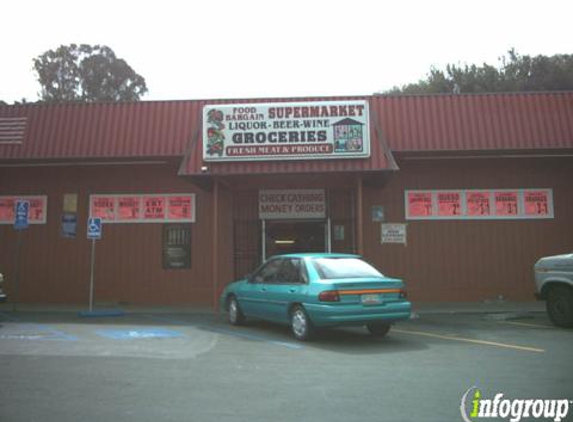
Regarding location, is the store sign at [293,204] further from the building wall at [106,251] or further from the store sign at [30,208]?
the store sign at [30,208]

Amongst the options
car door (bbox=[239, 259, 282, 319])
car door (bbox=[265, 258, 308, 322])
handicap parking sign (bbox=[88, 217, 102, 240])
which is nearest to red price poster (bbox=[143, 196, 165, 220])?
handicap parking sign (bbox=[88, 217, 102, 240])

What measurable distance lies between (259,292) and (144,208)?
734 cm

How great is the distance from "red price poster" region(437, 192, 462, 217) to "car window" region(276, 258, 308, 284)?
7.47 metres

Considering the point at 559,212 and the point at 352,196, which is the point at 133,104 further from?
the point at 559,212

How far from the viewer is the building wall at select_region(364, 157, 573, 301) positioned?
52.7ft

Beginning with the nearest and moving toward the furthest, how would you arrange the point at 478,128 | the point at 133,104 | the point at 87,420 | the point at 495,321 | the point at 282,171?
the point at 87,420
the point at 495,321
the point at 282,171
the point at 478,128
the point at 133,104

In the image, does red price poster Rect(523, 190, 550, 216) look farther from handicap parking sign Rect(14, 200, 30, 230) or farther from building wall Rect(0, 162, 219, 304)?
handicap parking sign Rect(14, 200, 30, 230)

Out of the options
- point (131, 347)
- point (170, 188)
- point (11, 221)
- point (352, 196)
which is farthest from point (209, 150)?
point (11, 221)

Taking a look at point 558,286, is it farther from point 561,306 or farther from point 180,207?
point 180,207

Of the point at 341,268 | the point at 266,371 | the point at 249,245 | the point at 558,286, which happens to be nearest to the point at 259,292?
the point at 341,268

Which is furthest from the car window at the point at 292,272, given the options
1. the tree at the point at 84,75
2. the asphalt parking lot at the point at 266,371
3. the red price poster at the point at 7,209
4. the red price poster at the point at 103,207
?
the tree at the point at 84,75

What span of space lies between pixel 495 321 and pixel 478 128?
18.1ft

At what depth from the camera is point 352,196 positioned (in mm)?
16578

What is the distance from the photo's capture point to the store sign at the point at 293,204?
1659 cm
